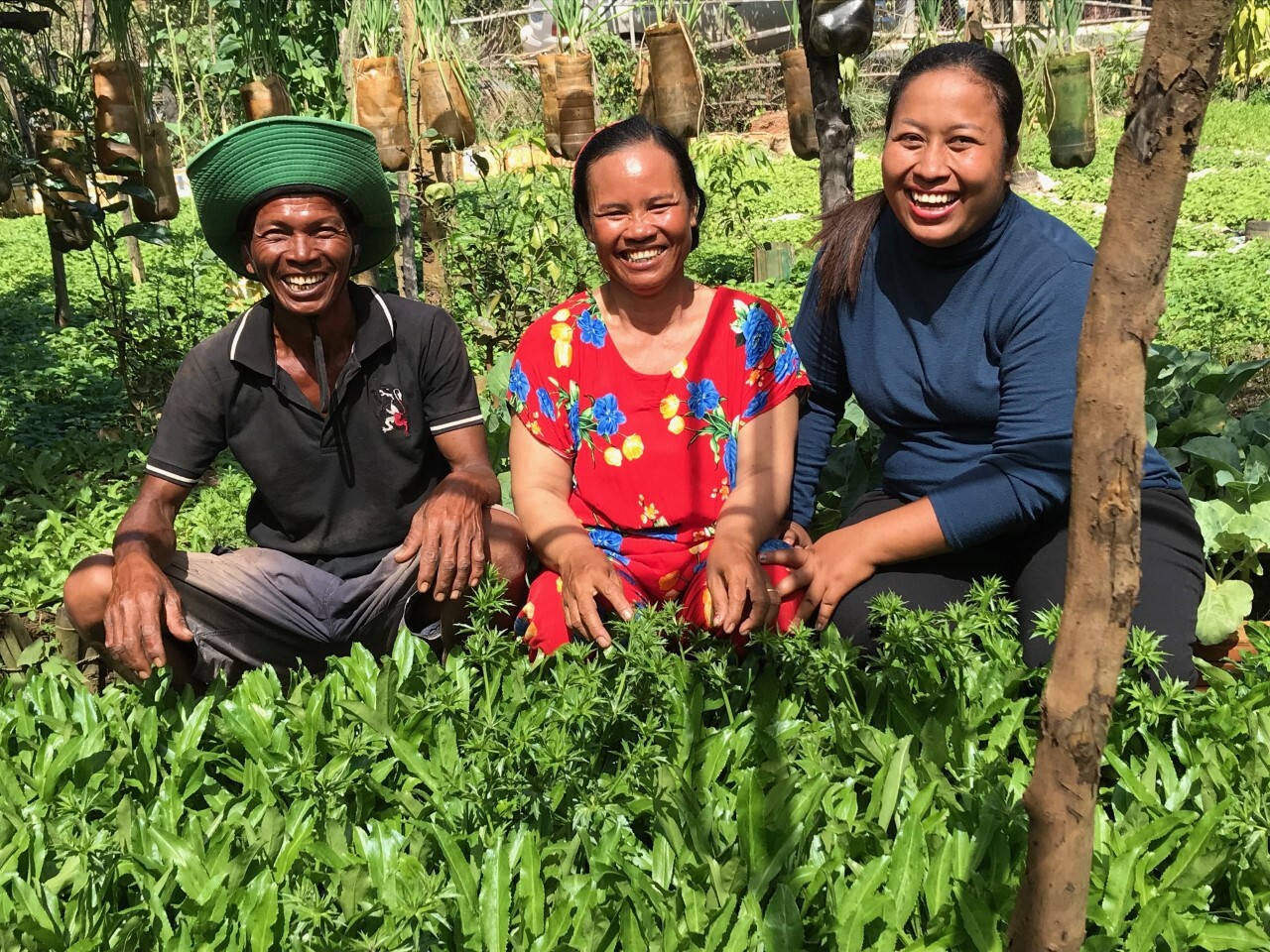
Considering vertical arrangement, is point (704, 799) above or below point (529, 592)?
below

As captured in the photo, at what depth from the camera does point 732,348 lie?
281 cm

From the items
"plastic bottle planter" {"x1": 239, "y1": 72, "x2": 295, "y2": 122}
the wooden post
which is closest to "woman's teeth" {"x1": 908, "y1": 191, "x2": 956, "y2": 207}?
"plastic bottle planter" {"x1": 239, "y1": 72, "x2": 295, "y2": 122}

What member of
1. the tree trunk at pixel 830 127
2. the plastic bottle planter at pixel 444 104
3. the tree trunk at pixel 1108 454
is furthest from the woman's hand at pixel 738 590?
the plastic bottle planter at pixel 444 104

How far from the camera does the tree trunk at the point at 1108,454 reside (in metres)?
1.17

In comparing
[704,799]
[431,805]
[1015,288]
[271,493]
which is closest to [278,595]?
[271,493]

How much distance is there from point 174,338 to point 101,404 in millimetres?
574

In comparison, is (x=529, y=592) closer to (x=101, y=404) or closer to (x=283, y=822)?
(x=283, y=822)

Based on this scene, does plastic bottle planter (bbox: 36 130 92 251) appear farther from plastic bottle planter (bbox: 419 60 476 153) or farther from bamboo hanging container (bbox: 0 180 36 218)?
bamboo hanging container (bbox: 0 180 36 218)

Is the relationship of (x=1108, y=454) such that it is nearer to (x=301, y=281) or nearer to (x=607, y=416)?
(x=607, y=416)

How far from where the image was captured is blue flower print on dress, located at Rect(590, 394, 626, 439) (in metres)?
2.83

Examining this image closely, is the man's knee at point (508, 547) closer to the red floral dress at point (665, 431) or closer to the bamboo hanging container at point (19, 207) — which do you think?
the red floral dress at point (665, 431)

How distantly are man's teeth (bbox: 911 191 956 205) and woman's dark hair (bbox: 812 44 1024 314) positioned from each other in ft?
0.56

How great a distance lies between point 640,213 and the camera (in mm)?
2680

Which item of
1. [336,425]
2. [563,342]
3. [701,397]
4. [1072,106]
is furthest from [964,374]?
[1072,106]
